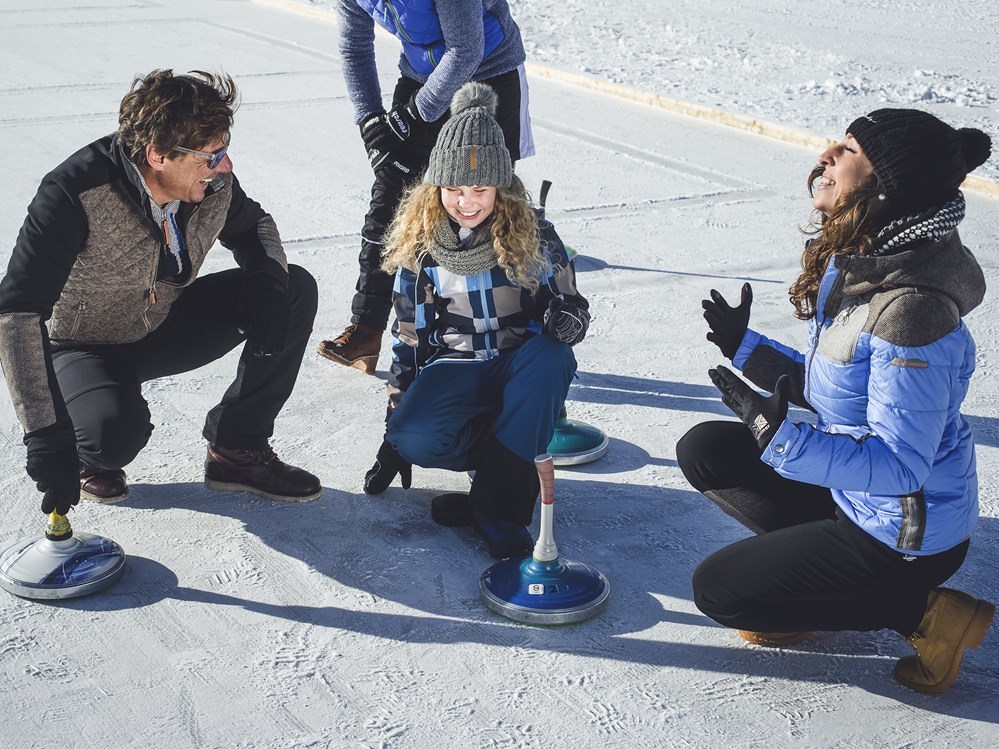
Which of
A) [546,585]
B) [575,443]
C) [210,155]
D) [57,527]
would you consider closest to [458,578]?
[546,585]

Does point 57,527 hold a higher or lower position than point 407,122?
lower

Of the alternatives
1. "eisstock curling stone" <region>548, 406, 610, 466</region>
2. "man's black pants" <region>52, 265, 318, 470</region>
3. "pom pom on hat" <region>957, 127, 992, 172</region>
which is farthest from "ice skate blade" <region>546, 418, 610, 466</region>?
"pom pom on hat" <region>957, 127, 992, 172</region>

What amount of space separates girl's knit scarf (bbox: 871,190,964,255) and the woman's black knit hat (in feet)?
0.09

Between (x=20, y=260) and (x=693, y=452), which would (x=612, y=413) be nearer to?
(x=693, y=452)

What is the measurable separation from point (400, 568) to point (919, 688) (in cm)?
135

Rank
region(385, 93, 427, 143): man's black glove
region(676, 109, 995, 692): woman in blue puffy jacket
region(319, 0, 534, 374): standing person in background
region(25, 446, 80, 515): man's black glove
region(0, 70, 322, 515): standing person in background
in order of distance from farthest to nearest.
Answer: region(385, 93, 427, 143): man's black glove → region(319, 0, 534, 374): standing person in background → region(0, 70, 322, 515): standing person in background → region(25, 446, 80, 515): man's black glove → region(676, 109, 995, 692): woman in blue puffy jacket

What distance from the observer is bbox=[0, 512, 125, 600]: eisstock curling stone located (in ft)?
10.0

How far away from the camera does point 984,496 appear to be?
3705 mm

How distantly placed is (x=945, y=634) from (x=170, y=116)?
2311 millimetres

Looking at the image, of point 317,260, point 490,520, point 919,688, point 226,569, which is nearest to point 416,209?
point 490,520

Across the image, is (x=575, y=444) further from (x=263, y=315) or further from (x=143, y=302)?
(x=143, y=302)

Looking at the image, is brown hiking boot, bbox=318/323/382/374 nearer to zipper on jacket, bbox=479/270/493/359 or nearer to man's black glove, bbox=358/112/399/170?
man's black glove, bbox=358/112/399/170

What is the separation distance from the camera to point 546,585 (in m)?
3.07

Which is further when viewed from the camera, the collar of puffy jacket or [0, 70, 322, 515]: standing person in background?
[0, 70, 322, 515]: standing person in background
